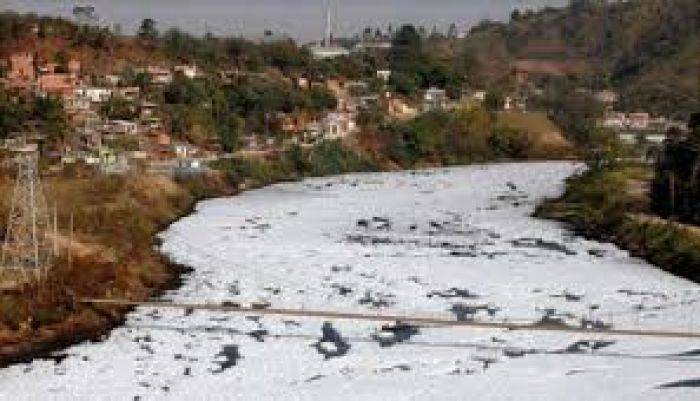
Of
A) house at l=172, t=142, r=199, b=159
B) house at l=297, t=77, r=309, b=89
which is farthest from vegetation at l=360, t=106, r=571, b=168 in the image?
house at l=172, t=142, r=199, b=159

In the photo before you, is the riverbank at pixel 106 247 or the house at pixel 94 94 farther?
the house at pixel 94 94

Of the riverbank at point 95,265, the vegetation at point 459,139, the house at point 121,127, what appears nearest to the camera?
the riverbank at point 95,265

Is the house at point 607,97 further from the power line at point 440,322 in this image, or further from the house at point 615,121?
the power line at point 440,322

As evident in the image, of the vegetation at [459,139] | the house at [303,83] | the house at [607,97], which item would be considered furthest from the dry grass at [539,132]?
the house at [607,97]

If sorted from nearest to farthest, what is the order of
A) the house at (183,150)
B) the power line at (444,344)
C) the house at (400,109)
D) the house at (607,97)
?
1. the power line at (444,344)
2. the house at (183,150)
3. the house at (400,109)
4. the house at (607,97)

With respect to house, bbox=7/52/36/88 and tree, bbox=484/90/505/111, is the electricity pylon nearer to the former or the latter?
house, bbox=7/52/36/88

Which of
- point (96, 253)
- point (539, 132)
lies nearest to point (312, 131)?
point (539, 132)

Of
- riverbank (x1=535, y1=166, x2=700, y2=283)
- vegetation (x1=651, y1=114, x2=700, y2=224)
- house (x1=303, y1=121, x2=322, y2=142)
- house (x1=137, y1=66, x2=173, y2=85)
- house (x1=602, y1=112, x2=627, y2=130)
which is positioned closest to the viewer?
riverbank (x1=535, y1=166, x2=700, y2=283)
